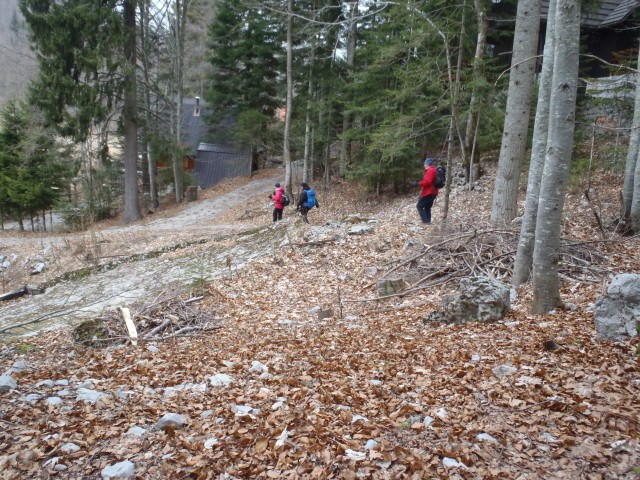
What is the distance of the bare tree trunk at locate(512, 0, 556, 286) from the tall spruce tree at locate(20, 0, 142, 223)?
60.2 feet

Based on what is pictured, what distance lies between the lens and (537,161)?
6.18m

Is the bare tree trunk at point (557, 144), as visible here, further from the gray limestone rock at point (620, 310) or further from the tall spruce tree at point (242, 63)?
the tall spruce tree at point (242, 63)

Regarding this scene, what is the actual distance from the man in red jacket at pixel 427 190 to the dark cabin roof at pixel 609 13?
13.0 meters

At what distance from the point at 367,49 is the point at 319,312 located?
44.4 ft

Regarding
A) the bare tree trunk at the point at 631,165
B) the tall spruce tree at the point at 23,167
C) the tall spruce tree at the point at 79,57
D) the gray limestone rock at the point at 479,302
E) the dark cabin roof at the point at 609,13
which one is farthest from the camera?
the tall spruce tree at the point at 23,167

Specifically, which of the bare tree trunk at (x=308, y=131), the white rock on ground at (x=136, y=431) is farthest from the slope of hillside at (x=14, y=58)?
the white rock on ground at (x=136, y=431)

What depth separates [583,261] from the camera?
700 cm

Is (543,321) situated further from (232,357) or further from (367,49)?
(367,49)

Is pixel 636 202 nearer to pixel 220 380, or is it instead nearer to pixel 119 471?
pixel 220 380

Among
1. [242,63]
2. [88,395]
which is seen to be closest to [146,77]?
[242,63]

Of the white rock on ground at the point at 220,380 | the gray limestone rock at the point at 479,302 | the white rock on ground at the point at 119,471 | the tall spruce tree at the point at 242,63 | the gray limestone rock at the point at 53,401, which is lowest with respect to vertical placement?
the white rock on ground at the point at 220,380

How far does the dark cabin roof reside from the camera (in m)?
18.7

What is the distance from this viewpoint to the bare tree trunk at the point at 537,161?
229 inches

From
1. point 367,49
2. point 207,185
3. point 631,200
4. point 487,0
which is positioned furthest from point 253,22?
point 631,200
